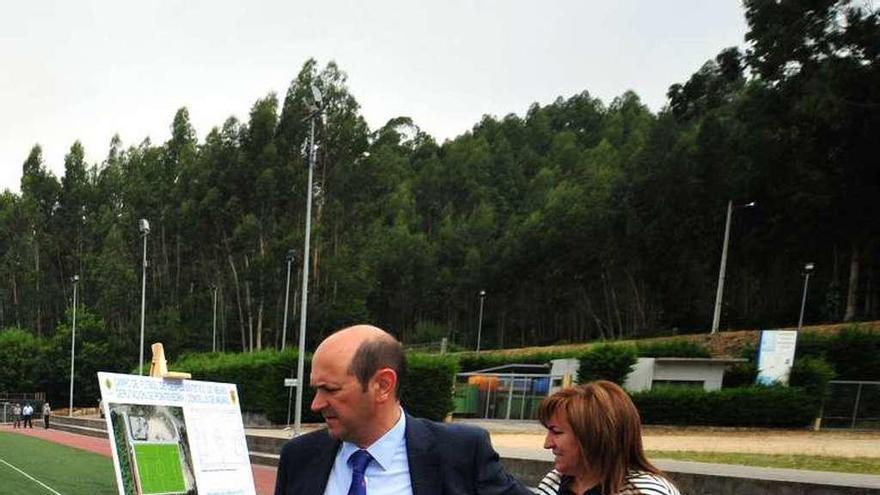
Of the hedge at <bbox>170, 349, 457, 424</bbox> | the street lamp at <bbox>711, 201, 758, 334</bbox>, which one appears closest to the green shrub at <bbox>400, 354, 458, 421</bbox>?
the hedge at <bbox>170, 349, 457, 424</bbox>

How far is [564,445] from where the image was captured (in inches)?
122

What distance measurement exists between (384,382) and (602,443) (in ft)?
3.57

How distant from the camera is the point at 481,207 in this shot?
104688 mm

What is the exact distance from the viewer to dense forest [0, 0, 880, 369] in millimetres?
41719

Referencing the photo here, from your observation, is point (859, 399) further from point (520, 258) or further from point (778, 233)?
point (520, 258)

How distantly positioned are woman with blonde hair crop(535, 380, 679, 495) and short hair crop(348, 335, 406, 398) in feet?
3.24

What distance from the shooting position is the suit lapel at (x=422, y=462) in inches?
A: 87.9

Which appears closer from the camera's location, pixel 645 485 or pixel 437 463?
pixel 437 463

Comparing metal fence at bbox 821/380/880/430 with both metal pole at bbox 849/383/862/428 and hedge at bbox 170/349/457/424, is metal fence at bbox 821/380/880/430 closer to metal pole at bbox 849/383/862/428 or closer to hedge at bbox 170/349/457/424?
metal pole at bbox 849/383/862/428

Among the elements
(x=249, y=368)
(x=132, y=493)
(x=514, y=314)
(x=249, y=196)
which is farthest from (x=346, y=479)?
(x=514, y=314)

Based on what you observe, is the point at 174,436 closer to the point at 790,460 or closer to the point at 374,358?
the point at 374,358

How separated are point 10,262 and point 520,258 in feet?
181

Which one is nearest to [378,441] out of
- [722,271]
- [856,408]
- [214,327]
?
[856,408]

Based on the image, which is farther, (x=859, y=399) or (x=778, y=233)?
(x=778, y=233)
